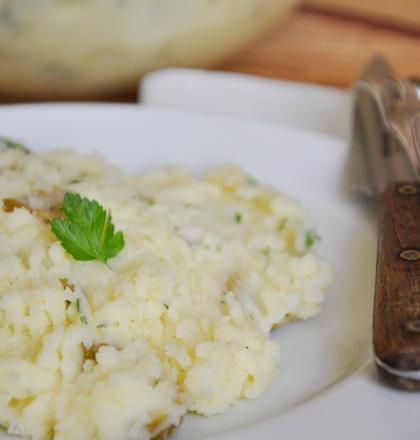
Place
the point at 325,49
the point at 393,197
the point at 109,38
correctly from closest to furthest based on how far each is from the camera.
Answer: the point at 393,197
the point at 109,38
the point at 325,49

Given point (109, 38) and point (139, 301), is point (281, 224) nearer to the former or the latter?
point (139, 301)

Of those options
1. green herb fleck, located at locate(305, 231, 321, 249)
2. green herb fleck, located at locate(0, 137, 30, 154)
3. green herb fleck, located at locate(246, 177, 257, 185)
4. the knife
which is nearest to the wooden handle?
the knife

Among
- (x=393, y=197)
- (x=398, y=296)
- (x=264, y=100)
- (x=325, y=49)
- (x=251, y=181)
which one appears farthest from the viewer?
(x=325, y=49)

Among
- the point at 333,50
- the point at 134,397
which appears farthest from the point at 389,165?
the point at 333,50

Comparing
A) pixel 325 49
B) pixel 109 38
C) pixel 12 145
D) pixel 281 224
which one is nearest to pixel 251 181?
pixel 281 224

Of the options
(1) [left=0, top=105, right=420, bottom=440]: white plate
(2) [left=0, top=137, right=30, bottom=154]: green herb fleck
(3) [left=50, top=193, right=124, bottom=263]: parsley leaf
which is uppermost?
(3) [left=50, top=193, right=124, bottom=263]: parsley leaf

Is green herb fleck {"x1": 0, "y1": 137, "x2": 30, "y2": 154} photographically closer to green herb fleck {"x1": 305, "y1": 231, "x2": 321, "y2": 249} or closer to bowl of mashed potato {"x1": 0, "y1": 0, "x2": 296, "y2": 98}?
bowl of mashed potato {"x1": 0, "y1": 0, "x2": 296, "y2": 98}

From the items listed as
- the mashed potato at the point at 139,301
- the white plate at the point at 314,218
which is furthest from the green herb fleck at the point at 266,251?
the white plate at the point at 314,218

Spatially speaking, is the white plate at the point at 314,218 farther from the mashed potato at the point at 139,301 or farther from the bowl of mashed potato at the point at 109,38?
the bowl of mashed potato at the point at 109,38
